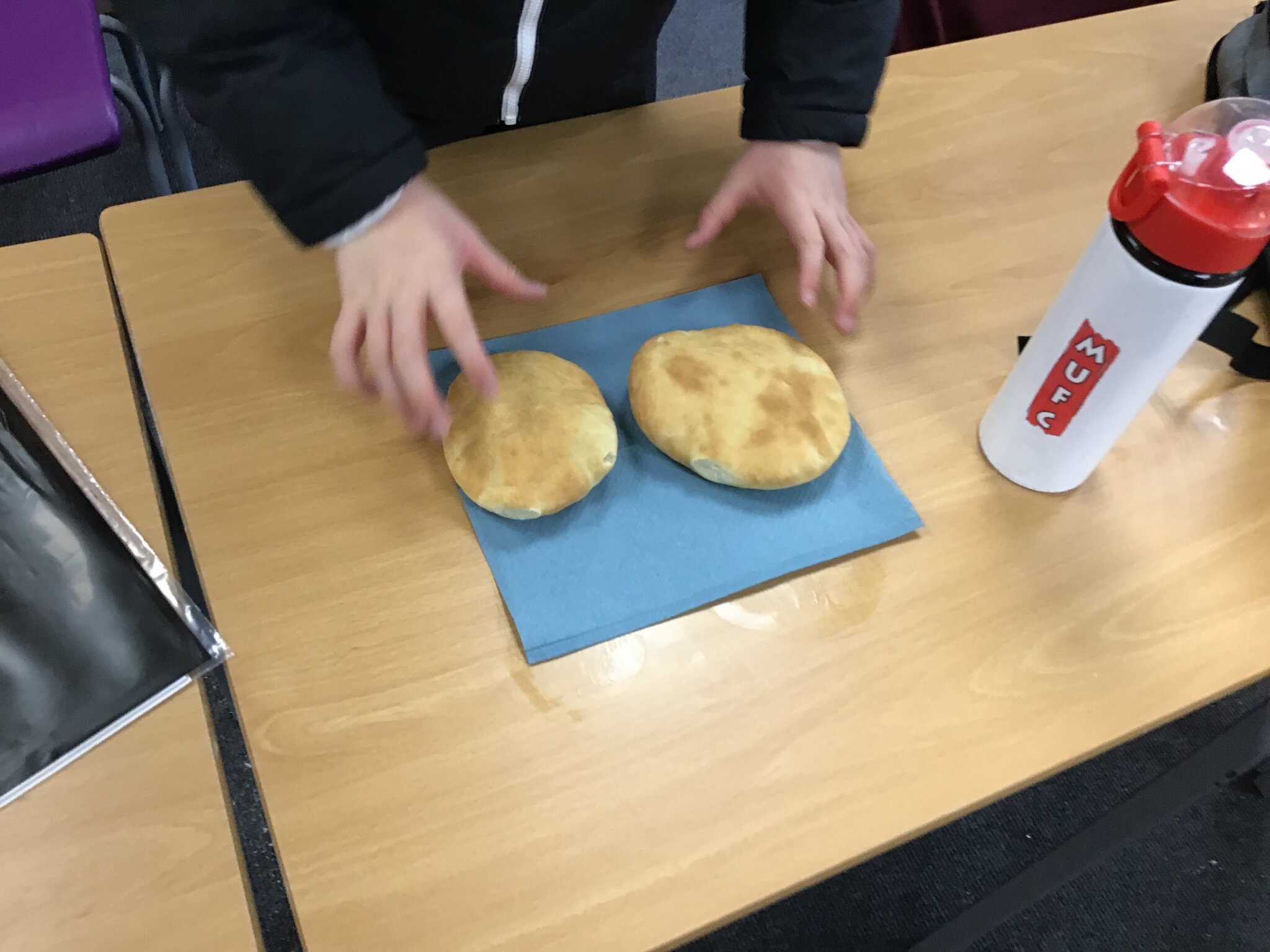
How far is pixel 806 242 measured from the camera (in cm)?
55

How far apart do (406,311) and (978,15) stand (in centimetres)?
98

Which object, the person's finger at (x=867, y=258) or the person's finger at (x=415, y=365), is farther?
the person's finger at (x=867, y=258)

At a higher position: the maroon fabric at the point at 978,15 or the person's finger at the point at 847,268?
the person's finger at the point at 847,268

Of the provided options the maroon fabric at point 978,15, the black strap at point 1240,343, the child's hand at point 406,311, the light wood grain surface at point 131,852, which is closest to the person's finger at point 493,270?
the child's hand at point 406,311

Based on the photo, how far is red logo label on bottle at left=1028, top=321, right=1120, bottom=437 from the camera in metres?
0.43

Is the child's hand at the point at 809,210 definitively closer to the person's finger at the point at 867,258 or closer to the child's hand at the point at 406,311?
the person's finger at the point at 867,258

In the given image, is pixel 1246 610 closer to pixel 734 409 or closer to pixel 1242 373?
pixel 1242 373

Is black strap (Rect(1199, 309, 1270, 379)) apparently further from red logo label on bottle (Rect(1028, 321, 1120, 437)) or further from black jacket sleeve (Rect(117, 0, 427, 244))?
black jacket sleeve (Rect(117, 0, 427, 244))

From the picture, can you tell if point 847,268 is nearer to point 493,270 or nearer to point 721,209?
point 721,209

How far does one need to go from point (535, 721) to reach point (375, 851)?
0.29 feet

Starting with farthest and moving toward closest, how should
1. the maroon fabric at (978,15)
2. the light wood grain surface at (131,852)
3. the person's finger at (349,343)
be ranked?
1. the maroon fabric at (978,15)
2. the person's finger at (349,343)
3. the light wood grain surface at (131,852)

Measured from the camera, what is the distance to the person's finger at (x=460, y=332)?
458 mm

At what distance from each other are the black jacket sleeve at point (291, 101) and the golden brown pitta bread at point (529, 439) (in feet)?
0.38

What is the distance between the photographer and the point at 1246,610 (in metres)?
0.49
